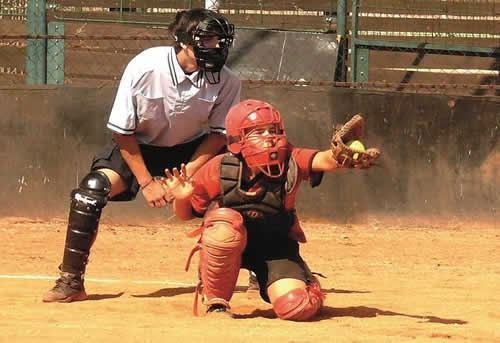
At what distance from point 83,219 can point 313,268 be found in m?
2.66

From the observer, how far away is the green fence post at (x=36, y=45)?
1134cm

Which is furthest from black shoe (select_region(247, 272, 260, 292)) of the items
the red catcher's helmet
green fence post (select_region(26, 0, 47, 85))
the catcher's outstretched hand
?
green fence post (select_region(26, 0, 47, 85))

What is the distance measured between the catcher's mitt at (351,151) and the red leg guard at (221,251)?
0.66m

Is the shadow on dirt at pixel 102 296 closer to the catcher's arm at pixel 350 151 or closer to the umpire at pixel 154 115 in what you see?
the umpire at pixel 154 115

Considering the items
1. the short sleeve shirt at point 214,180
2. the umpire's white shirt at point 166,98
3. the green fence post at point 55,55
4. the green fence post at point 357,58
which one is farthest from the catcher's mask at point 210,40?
the green fence post at point 55,55

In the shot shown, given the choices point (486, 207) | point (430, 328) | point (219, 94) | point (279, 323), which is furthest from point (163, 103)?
point (486, 207)

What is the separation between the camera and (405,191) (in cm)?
1106

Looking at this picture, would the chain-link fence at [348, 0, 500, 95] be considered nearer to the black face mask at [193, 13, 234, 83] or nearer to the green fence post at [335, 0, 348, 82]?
the green fence post at [335, 0, 348, 82]

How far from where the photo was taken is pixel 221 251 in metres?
5.87

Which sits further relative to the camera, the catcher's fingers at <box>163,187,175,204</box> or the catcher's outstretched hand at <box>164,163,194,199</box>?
the catcher's fingers at <box>163,187,175,204</box>

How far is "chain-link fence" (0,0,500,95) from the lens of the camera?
1141 centimetres

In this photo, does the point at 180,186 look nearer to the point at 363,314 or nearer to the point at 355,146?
the point at 355,146

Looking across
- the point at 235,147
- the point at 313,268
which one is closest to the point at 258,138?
the point at 235,147

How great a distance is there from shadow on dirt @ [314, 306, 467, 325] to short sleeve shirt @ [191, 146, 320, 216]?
2.13 ft
